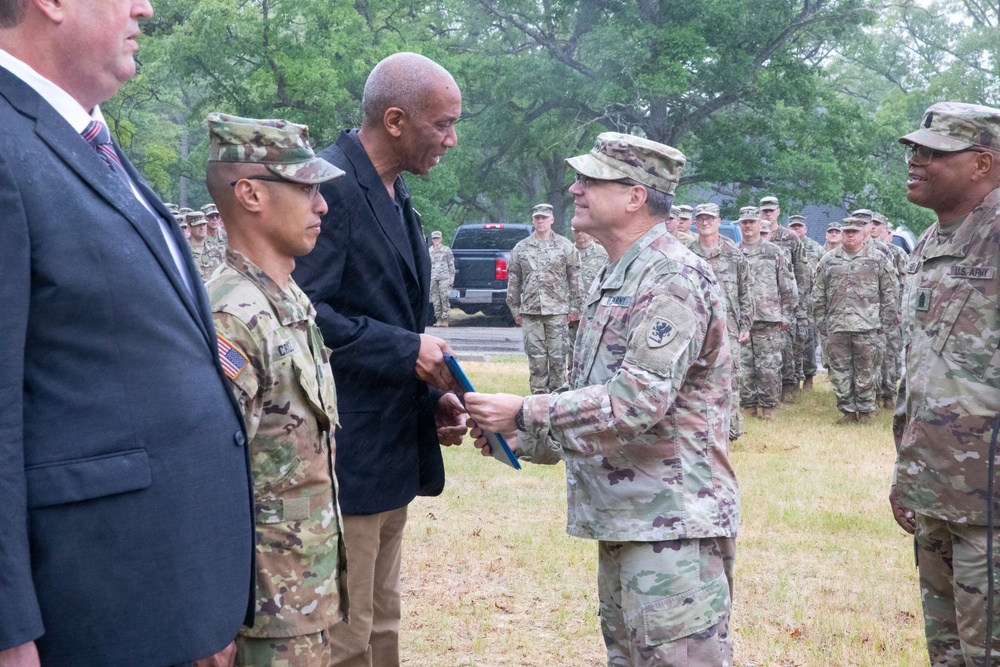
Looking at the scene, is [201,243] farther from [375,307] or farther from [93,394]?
[93,394]

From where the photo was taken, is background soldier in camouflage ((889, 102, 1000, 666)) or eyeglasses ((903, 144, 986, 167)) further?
eyeglasses ((903, 144, 986, 167))

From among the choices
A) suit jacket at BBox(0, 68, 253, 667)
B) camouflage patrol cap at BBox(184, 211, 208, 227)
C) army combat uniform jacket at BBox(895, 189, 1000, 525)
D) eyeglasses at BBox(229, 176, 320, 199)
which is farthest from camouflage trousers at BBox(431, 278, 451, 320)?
suit jacket at BBox(0, 68, 253, 667)

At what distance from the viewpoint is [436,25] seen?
3144 cm

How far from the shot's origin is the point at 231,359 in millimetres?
2480

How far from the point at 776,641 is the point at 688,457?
2370 millimetres

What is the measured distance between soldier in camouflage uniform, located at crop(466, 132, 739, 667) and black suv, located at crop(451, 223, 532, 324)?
63.8 ft

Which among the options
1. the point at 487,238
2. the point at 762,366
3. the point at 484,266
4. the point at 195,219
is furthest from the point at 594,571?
the point at 487,238

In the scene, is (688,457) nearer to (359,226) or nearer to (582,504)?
(582,504)

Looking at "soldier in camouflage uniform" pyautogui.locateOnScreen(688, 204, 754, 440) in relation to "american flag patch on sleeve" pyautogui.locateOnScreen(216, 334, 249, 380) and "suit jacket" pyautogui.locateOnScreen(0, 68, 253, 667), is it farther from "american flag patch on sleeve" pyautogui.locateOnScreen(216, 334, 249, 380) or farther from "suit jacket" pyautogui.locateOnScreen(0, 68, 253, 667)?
"suit jacket" pyautogui.locateOnScreen(0, 68, 253, 667)

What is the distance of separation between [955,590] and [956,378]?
74 cm

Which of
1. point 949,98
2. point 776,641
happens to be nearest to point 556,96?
point 949,98

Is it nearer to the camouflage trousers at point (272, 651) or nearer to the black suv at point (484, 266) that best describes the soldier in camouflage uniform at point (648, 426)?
the camouflage trousers at point (272, 651)

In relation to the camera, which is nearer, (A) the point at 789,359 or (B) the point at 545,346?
(B) the point at 545,346

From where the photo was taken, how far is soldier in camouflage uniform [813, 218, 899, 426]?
1205cm
